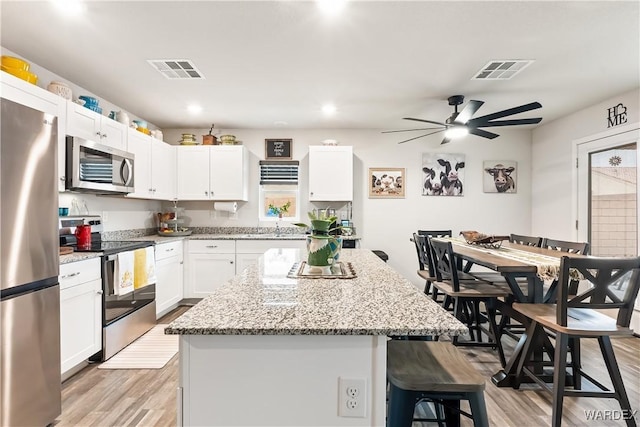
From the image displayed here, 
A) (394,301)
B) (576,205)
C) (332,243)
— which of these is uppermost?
(576,205)

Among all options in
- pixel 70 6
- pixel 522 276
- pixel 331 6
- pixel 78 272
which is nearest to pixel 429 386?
pixel 522 276

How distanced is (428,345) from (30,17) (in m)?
3.07

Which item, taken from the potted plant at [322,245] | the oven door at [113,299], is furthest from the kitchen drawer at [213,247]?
the potted plant at [322,245]

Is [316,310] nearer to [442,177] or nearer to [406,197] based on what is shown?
[406,197]

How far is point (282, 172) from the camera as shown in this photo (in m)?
4.98

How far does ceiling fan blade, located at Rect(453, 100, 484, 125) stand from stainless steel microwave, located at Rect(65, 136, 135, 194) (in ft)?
11.1

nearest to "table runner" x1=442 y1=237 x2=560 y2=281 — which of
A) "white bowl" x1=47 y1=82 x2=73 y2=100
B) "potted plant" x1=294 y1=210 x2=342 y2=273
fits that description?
"potted plant" x1=294 y1=210 x2=342 y2=273

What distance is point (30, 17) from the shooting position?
6.93 ft

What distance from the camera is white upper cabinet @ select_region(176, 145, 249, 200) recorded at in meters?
4.55

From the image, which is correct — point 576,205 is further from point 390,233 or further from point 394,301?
point 394,301

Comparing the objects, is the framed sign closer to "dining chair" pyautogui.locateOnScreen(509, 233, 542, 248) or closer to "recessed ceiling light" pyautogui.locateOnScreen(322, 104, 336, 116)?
"recessed ceiling light" pyautogui.locateOnScreen(322, 104, 336, 116)

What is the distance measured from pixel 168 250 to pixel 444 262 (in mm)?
3058

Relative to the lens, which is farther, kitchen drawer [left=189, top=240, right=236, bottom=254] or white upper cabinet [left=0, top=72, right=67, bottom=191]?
kitchen drawer [left=189, top=240, right=236, bottom=254]

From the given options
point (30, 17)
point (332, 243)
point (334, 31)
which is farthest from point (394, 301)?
point (30, 17)
